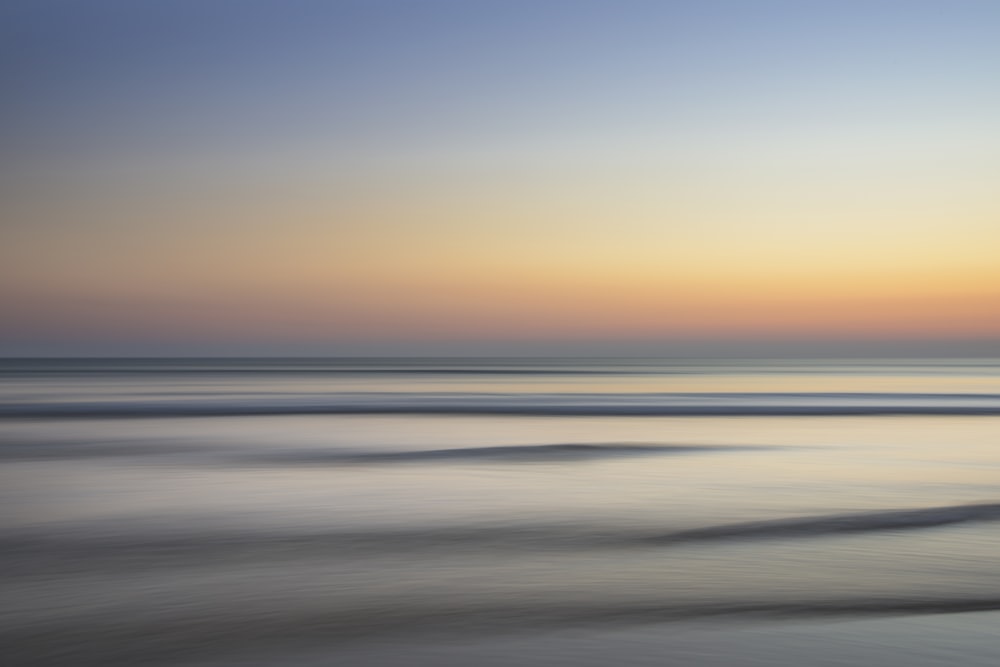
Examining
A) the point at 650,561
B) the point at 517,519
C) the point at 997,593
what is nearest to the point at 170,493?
the point at 517,519

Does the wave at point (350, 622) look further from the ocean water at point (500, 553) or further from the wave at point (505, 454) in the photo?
the wave at point (505, 454)

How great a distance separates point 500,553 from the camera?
9602 millimetres

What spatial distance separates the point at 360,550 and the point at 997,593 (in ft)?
16.1

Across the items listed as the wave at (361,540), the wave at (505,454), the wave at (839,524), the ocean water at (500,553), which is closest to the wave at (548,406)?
the ocean water at (500,553)

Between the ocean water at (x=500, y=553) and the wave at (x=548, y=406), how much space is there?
11598 mm

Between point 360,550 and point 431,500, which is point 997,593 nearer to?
point 360,550

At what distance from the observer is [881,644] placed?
21.2 feet

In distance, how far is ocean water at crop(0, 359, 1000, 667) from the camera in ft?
21.5

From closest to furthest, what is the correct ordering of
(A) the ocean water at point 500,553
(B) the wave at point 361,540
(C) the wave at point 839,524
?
1. (A) the ocean water at point 500,553
2. (B) the wave at point 361,540
3. (C) the wave at point 839,524

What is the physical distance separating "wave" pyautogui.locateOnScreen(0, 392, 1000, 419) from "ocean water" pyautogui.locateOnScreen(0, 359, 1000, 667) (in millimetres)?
11598

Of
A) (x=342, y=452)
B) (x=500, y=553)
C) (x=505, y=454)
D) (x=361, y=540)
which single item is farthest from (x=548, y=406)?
(x=500, y=553)

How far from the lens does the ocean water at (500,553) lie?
6.55 m

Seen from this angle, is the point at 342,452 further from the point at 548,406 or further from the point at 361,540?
the point at 548,406

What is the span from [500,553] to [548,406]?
2842 cm
